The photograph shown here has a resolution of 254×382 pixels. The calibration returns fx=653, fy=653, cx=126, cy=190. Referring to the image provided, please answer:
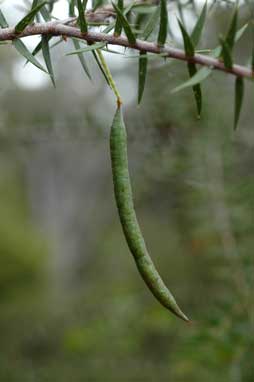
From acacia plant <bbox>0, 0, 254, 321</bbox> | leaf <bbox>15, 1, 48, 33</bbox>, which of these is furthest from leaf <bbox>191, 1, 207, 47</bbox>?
leaf <bbox>15, 1, 48, 33</bbox>

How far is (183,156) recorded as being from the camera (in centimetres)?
142

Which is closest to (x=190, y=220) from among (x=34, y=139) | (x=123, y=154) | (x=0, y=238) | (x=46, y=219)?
(x=34, y=139)

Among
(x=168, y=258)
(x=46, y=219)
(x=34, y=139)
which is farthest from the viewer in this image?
(x=46, y=219)

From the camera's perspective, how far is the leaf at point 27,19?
0.46 m

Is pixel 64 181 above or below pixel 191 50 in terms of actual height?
below

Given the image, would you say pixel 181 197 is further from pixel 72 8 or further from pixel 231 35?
pixel 231 35

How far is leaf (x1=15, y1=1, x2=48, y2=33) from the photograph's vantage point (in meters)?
0.46

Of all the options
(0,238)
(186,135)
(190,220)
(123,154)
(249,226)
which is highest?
(123,154)

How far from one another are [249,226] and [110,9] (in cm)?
73

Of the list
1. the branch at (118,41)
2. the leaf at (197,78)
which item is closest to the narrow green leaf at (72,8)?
the branch at (118,41)

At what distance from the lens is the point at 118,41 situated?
1.48 ft

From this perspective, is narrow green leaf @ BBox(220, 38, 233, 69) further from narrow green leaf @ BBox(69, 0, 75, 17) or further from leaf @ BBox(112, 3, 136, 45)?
narrow green leaf @ BBox(69, 0, 75, 17)

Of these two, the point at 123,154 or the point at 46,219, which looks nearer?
the point at 123,154

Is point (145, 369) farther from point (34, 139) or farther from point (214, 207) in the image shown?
point (34, 139)
